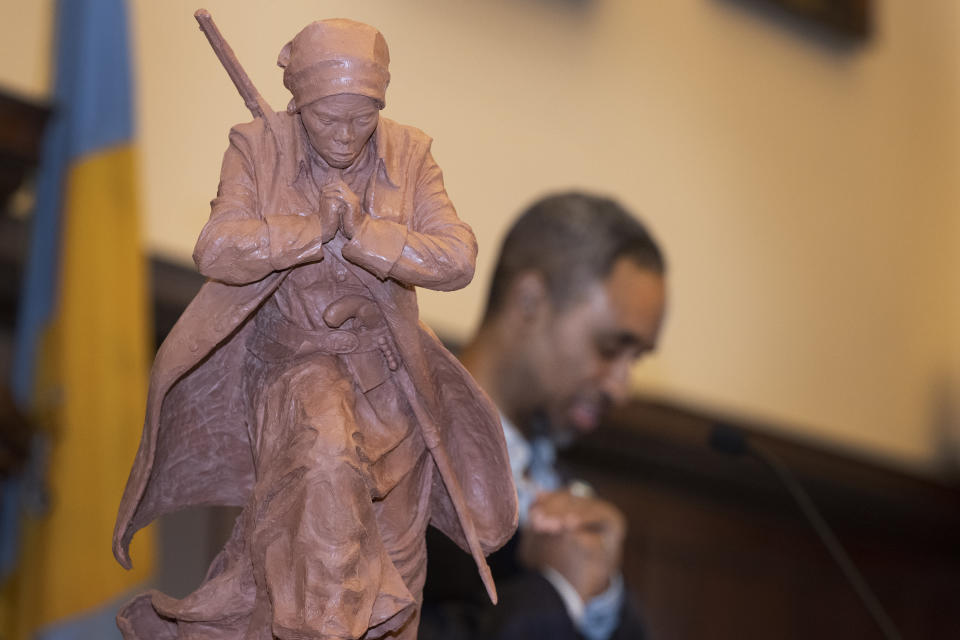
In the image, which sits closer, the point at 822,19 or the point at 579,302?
the point at 579,302

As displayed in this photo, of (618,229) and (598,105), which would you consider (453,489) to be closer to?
(618,229)

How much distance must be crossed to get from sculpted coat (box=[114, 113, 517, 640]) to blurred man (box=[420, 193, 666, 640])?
1636 millimetres

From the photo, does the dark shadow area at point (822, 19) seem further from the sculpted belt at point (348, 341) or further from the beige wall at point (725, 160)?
the sculpted belt at point (348, 341)

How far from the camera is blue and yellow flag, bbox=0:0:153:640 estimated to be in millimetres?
2961

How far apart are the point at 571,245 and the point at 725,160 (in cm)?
228

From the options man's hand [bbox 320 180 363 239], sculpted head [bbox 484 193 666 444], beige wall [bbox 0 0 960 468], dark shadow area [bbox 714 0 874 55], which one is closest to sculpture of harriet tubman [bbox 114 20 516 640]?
man's hand [bbox 320 180 363 239]

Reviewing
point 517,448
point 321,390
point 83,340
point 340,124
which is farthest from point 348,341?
point 83,340

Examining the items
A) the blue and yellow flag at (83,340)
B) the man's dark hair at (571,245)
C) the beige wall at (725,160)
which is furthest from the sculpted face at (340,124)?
the man's dark hair at (571,245)

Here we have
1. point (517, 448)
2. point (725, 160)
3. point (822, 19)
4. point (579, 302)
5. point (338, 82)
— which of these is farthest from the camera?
point (822, 19)

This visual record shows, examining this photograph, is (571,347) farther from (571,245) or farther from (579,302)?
(571,245)

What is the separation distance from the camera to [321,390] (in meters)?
1.34

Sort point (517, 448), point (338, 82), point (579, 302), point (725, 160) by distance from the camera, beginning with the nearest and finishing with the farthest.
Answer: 1. point (338, 82)
2. point (517, 448)
3. point (579, 302)
4. point (725, 160)

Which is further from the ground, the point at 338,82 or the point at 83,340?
the point at 338,82

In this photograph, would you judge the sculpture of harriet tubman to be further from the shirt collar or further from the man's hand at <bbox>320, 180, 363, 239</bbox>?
the shirt collar
